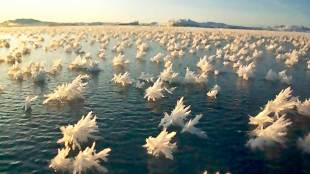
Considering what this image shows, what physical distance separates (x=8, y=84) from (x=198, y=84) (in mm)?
16616

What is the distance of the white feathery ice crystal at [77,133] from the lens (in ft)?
68.5

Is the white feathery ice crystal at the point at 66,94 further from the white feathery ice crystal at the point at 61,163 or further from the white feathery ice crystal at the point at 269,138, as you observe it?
the white feathery ice crystal at the point at 269,138

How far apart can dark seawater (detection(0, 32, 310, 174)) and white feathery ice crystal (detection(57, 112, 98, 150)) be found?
0.59m

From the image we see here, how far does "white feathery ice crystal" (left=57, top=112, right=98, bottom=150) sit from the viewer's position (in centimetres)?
2089

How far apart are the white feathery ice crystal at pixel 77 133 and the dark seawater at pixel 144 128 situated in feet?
1.95

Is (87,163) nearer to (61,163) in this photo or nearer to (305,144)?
(61,163)

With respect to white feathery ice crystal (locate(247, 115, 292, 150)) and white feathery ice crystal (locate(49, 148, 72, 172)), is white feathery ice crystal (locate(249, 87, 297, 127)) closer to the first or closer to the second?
white feathery ice crystal (locate(247, 115, 292, 150))

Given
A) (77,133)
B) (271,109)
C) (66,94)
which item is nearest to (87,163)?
(77,133)

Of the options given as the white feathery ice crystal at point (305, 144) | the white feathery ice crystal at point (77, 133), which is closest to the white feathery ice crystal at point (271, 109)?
the white feathery ice crystal at point (305, 144)

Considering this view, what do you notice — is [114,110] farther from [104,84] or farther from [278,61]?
[278,61]

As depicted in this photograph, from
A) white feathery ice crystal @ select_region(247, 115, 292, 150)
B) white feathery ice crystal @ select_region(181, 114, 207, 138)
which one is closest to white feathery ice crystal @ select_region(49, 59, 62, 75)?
white feathery ice crystal @ select_region(181, 114, 207, 138)

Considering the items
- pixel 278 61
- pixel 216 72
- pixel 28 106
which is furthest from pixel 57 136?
pixel 278 61

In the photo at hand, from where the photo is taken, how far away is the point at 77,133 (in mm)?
21109

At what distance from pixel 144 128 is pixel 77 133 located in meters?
4.84
